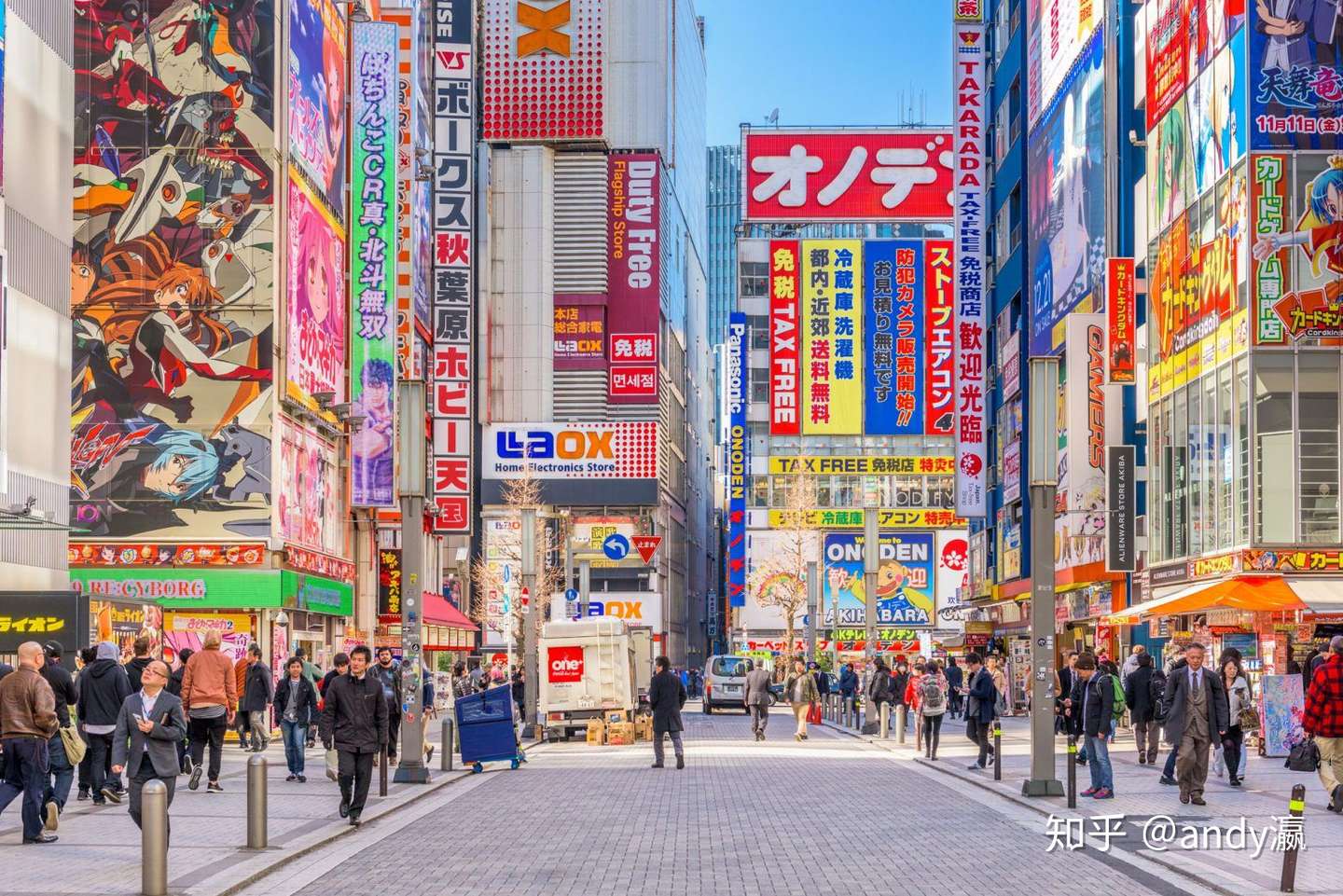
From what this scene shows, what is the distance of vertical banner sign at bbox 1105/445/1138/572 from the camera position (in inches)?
1902

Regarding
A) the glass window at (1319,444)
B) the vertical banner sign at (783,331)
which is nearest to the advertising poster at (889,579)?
the vertical banner sign at (783,331)

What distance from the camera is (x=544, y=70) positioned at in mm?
106875

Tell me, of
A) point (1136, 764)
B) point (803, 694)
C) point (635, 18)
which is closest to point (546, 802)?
point (1136, 764)

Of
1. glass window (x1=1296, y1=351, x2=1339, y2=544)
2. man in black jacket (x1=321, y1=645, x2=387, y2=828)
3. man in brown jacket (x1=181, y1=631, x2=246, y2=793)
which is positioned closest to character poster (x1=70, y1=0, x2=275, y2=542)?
man in brown jacket (x1=181, y1=631, x2=246, y2=793)

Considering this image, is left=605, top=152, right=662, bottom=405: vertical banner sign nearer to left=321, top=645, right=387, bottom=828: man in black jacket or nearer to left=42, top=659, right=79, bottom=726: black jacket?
left=321, top=645, right=387, bottom=828: man in black jacket

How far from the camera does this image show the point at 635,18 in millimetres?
110938

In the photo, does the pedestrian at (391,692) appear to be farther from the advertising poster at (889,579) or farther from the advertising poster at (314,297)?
the advertising poster at (889,579)

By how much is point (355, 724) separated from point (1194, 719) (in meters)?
8.72

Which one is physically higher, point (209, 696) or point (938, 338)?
point (938, 338)

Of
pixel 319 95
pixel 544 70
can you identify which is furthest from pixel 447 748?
pixel 544 70

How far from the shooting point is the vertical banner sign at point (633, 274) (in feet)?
344

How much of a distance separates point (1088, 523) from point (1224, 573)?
45.0 ft

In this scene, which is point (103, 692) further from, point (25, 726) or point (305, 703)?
point (305, 703)

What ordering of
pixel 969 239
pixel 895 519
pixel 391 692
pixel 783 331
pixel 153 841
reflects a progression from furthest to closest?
pixel 895 519, pixel 783 331, pixel 969 239, pixel 391 692, pixel 153 841
